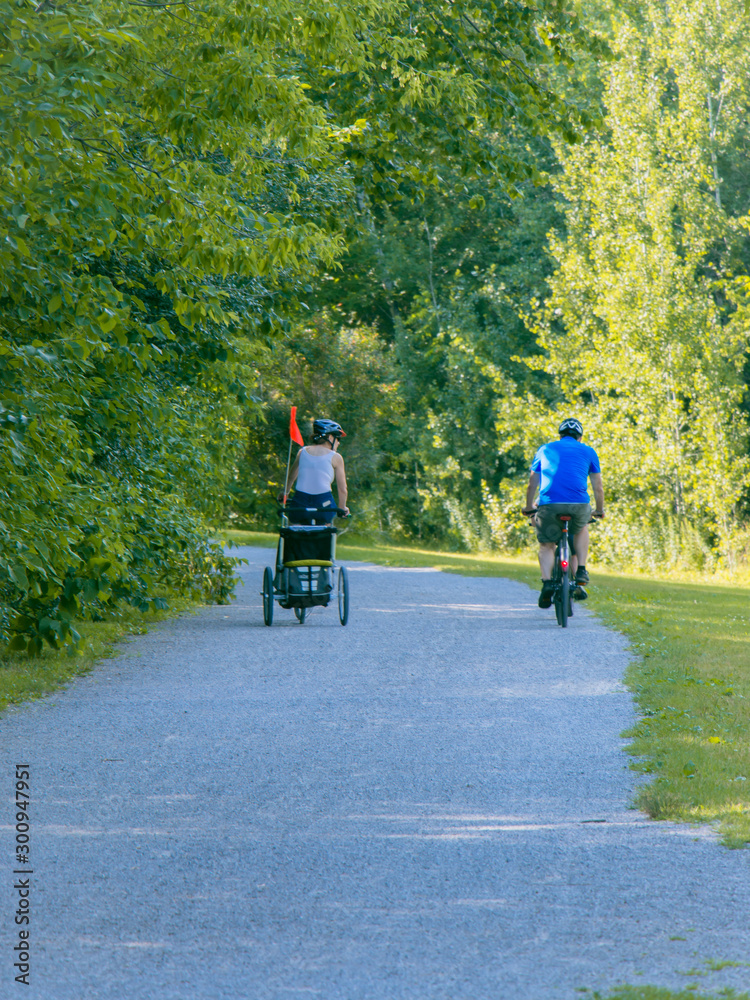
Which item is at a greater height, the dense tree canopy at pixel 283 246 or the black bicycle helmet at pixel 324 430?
the dense tree canopy at pixel 283 246

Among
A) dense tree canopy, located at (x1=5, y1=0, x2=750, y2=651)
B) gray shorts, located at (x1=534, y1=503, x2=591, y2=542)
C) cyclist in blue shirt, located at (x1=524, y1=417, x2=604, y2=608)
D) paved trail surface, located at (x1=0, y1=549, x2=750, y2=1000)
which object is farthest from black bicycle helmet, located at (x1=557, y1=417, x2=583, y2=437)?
paved trail surface, located at (x1=0, y1=549, x2=750, y2=1000)

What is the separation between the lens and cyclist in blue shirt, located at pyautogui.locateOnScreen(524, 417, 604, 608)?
1158 cm

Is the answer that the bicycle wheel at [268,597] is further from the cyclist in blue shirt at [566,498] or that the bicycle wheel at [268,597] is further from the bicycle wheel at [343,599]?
the cyclist in blue shirt at [566,498]

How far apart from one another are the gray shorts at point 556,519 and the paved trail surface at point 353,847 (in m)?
2.96

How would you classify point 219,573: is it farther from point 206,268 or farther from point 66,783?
point 66,783

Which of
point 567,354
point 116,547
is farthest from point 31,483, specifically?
point 567,354

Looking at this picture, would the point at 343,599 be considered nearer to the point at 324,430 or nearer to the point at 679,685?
the point at 324,430

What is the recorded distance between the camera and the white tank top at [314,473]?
11695mm

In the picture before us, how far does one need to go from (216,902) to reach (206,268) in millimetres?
4636

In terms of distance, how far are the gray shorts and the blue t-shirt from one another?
2.5 inches

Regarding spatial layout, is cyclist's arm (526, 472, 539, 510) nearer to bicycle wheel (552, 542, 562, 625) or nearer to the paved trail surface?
bicycle wheel (552, 542, 562, 625)

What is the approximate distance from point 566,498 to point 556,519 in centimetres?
24

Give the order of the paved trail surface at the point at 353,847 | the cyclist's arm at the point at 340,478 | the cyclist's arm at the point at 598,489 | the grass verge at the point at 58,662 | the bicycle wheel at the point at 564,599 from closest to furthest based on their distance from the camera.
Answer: the paved trail surface at the point at 353,847 < the grass verge at the point at 58,662 < the bicycle wheel at the point at 564,599 < the cyclist's arm at the point at 340,478 < the cyclist's arm at the point at 598,489

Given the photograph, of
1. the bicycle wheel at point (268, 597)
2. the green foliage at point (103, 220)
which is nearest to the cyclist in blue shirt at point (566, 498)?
the bicycle wheel at point (268, 597)
